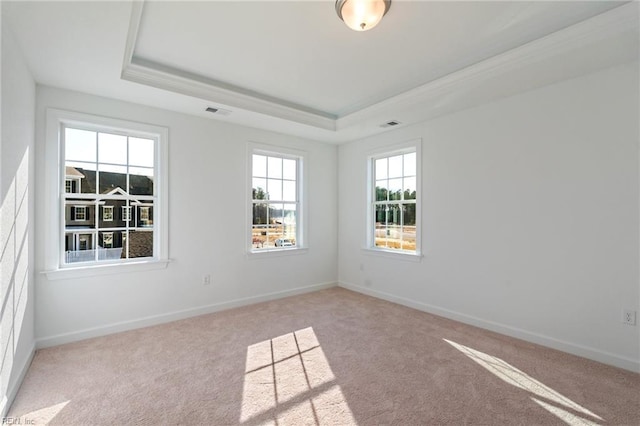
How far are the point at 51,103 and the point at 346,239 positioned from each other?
158 inches

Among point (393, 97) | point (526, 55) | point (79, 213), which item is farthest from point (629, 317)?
point (79, 213)

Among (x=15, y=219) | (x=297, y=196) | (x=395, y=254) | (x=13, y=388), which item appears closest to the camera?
(x=13, y=388)

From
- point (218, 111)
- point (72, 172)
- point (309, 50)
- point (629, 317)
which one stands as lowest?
point (629, 317)

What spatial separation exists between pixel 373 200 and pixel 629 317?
306cm

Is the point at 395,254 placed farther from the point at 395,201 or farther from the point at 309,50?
the point at 309,50

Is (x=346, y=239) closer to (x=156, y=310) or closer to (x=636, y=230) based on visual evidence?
(x=156, y=310)

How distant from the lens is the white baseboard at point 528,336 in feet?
8.50

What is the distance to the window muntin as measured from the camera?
3.18 m

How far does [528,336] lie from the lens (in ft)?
10.2

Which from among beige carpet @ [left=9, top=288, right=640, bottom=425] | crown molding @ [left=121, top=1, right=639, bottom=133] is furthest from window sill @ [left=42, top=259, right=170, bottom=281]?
crown molding @ [left=121, top=1, right=639, bottom=133]

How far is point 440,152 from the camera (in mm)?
3898

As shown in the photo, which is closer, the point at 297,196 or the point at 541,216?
the point at 541,216

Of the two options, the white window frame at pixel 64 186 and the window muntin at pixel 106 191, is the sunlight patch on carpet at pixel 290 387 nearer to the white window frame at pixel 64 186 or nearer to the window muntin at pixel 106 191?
the white window frame at pixel 64 186

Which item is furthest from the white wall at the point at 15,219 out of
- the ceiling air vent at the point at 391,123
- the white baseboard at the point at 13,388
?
the ceiling air vent at the point at 391,123
